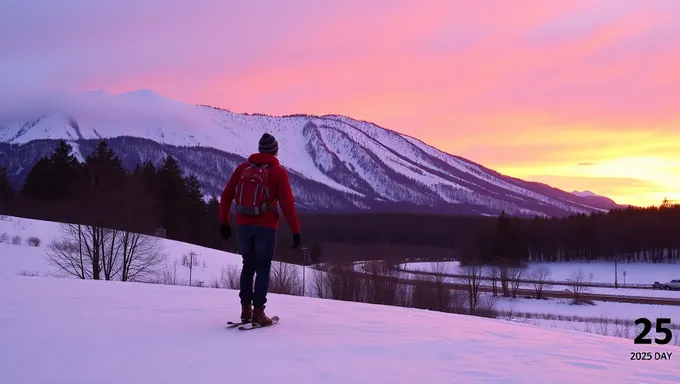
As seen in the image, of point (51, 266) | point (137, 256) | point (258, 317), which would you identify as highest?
point (137, 256)

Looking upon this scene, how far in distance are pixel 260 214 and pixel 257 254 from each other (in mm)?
433

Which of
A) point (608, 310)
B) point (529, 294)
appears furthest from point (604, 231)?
point (608, 310)

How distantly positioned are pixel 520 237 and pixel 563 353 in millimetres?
96430

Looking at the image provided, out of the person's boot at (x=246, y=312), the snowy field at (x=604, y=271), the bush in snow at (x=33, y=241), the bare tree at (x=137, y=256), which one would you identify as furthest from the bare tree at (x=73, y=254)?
the snowy field at (x=604, y=271)

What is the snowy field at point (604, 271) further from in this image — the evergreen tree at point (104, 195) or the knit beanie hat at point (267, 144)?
the knit beanie hat at point (267, 144)

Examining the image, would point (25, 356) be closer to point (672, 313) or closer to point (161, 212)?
point (672, 313)

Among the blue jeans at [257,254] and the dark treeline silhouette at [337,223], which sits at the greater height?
the dark treeline silhouette at [337,223]

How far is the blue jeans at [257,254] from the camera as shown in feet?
20.6

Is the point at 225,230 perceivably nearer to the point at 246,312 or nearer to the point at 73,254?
the point at 246,312

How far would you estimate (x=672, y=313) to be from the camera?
42062 millimetres

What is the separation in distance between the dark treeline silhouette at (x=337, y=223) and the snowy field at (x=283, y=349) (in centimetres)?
1996

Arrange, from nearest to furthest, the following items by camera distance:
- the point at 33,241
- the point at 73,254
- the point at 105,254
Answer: the point at 105,254 < the point at 73,254 < the point at 33,241

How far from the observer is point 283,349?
5.17 m

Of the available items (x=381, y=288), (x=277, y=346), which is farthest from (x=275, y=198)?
(x=381, y=288)
